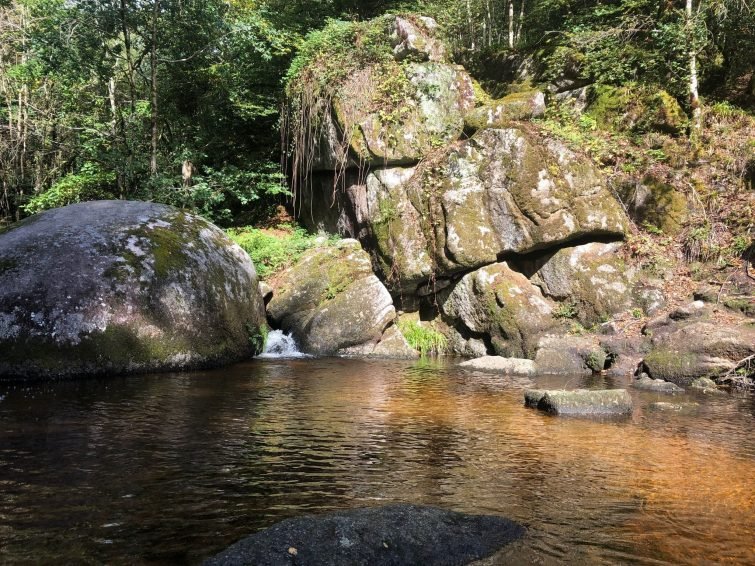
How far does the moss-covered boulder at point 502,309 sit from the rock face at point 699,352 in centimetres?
266

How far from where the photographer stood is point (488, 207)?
1370cm

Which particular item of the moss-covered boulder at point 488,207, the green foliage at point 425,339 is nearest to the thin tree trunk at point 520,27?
the moss-covered boulder at point 488,207

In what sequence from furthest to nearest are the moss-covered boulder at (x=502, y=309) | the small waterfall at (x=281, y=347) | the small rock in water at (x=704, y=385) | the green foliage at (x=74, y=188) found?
the green foliage at (x=74, y=188) < the moss-covered boulder at (x=502, y=309) < the small waterfall at (x=281, y=347) < the small rock in water at (x=704, y=385)

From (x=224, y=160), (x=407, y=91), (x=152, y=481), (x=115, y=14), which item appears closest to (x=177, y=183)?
(x=224, y=160)

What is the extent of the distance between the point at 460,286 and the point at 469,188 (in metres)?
2.54

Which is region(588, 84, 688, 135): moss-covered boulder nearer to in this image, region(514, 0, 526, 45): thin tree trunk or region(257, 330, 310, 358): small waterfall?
region(514, 0, 526, 45): thin tree trunk

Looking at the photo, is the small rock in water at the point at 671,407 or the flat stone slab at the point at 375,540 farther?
the small rock in water at the point at 671,407

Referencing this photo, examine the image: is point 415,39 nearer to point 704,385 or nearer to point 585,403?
point 704,385

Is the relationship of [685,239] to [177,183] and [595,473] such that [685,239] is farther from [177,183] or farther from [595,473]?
[177,183]

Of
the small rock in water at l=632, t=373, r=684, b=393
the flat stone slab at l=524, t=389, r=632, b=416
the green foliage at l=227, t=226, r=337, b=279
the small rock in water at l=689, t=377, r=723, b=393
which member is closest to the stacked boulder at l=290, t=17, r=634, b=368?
the green foliage at l=227, t=226, r=337, b=279

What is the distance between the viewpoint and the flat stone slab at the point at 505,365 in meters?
10.9

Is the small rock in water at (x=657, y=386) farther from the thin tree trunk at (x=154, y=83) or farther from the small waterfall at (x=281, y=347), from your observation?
the thin tree trunk at (x=154, y=83)

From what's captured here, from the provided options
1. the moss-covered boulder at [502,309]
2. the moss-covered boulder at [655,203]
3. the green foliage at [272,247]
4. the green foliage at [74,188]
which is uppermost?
the green foliage at [74,188]

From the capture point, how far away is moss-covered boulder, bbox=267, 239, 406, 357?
1273cm
